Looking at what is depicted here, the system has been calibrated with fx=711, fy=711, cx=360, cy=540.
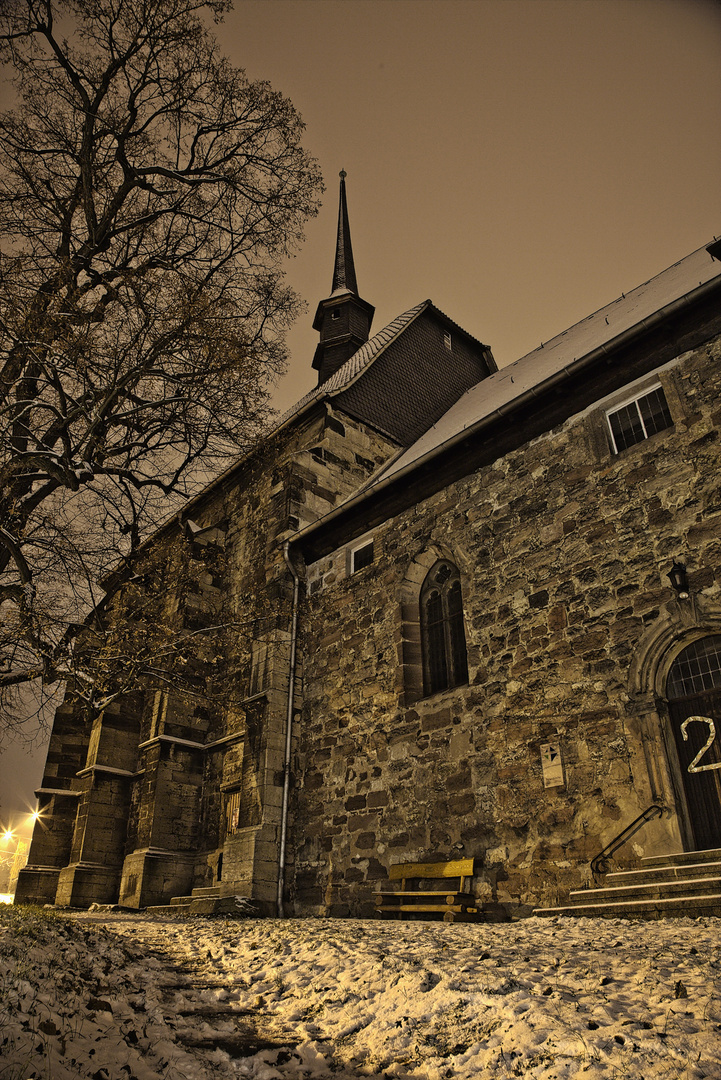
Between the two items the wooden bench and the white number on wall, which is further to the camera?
the wooden bench

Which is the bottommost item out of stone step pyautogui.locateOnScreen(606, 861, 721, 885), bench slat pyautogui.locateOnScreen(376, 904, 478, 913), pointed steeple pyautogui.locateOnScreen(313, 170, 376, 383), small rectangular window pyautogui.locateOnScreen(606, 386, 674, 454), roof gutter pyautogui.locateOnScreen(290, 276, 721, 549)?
bench slat pyautogui.locateOnScreen(376, 904, 478, 913)

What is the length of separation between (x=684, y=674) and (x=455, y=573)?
3914mm

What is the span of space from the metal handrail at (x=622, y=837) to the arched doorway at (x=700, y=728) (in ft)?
1.12

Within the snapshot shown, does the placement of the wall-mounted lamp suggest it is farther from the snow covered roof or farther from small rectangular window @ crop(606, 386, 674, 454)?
the snow covered roof

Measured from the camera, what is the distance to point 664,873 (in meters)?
6.20

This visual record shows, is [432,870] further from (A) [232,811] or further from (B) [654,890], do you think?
(A) [232,811]

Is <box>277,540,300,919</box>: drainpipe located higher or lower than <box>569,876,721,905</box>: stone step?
higher

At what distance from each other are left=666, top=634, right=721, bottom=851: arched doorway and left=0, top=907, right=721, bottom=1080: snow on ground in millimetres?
1550

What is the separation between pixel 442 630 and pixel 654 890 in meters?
4.92

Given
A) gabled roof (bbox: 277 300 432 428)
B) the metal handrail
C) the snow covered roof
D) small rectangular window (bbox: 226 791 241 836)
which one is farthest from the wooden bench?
gabled roof (bbox: 277 300 432 428)

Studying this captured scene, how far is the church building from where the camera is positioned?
7246mm

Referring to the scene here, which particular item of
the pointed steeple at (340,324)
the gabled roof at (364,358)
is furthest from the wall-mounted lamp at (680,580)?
the pointed steeple at (340,324)

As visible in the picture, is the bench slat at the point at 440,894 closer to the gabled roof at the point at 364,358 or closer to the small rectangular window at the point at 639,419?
the small rectangular window at the point at 639,419

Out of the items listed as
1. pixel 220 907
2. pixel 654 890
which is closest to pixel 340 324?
pixel 220 907
